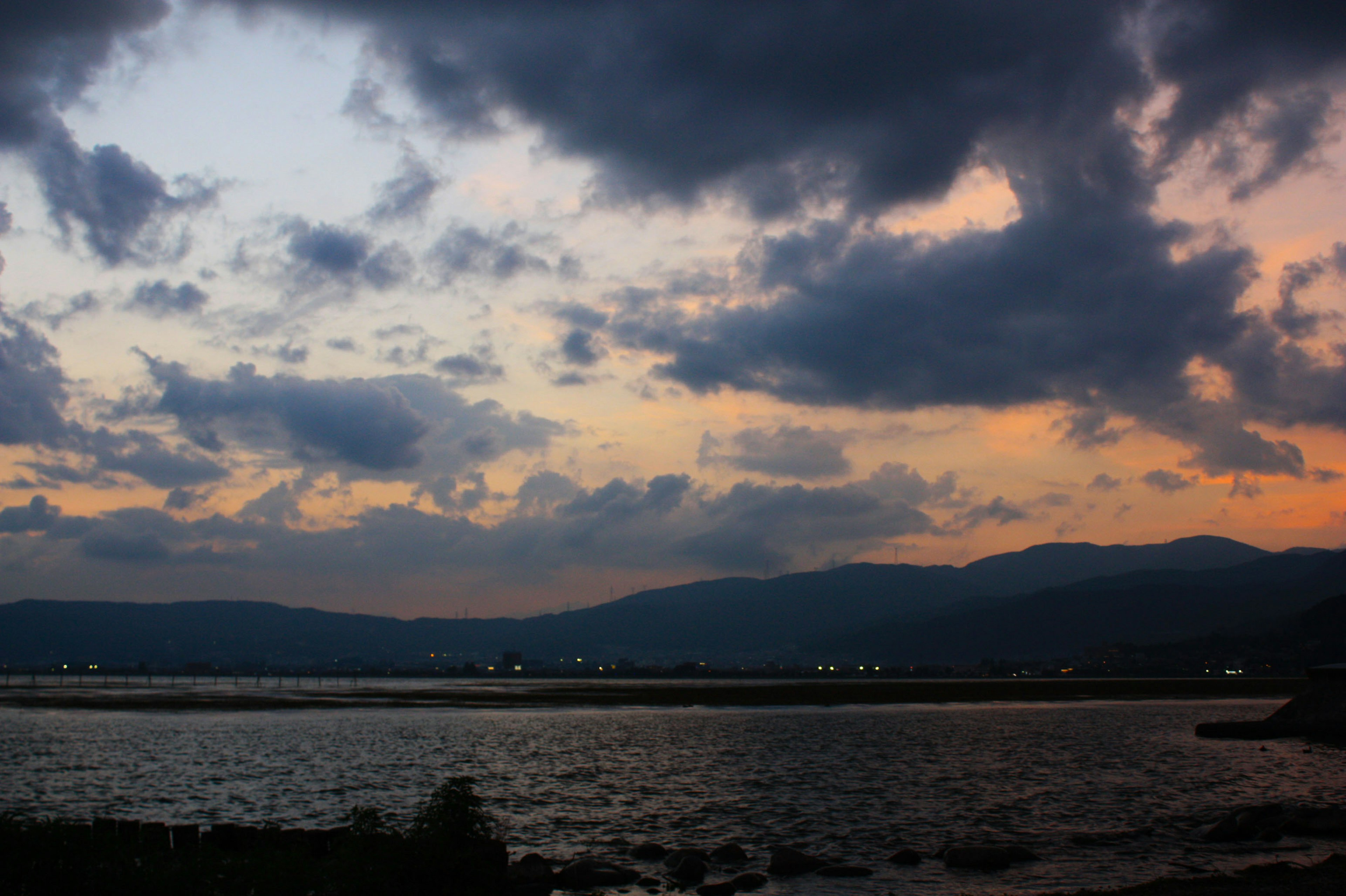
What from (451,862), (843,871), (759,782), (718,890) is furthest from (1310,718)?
(451,862)

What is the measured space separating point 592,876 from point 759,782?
25186 millimetres

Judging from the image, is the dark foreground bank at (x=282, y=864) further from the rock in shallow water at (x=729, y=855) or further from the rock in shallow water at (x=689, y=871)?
the rock in shallow water at (x=729, y=855)

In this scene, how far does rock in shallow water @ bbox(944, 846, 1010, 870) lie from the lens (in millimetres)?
29141

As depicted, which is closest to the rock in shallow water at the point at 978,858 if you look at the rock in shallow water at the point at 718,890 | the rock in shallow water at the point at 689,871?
the rock in shallow water at the point at 718,890

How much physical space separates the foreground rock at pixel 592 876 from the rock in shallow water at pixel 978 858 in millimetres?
10694

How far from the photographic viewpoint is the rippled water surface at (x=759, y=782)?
32.6 meters

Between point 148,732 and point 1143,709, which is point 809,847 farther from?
point 1143,709

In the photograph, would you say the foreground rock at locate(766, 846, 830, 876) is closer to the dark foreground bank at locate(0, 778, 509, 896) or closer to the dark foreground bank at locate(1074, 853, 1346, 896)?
the dark foreground bank at locate(1074, 853, 1346, 896)

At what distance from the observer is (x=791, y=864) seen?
28625mm

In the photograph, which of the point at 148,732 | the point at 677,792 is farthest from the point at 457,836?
the point at 148,732

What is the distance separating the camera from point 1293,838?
108 feet

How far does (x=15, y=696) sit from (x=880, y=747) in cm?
16401

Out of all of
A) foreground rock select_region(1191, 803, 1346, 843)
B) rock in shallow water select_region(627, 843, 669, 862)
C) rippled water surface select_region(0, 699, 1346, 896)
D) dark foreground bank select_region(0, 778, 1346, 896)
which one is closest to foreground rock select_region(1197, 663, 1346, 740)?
rippled water surface select_region(0, 699, 1346, 896)

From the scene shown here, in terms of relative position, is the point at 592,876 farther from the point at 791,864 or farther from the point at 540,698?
the point at 540,698
